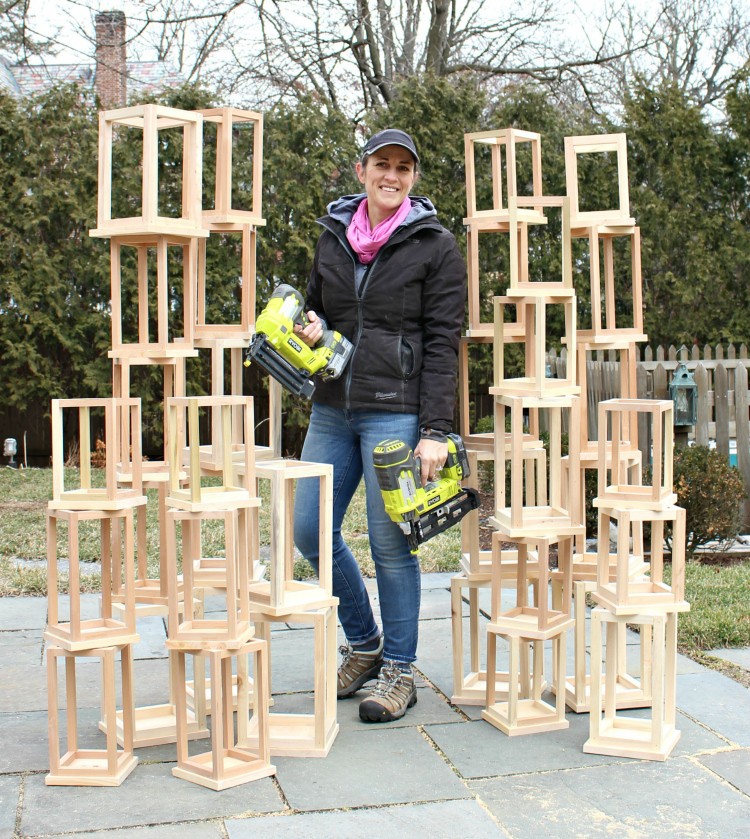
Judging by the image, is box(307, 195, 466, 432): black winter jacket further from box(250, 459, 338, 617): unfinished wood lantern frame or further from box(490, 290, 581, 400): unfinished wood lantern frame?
box(250, 459, 338, 617): unfinished wood lantern frame

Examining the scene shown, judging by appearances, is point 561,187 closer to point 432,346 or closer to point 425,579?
point 425,579

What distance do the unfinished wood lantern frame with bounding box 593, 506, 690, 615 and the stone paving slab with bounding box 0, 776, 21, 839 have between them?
6.76 feet

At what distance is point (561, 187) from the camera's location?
9.65 metres

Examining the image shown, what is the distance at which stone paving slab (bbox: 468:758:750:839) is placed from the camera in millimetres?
2857

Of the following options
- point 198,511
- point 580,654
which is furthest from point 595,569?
point 198,511

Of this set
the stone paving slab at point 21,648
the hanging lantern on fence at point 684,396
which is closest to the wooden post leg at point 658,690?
the stone paving slab at point 21,648

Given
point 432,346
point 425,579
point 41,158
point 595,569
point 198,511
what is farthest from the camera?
point 41,158

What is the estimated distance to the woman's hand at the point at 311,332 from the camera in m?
3.54

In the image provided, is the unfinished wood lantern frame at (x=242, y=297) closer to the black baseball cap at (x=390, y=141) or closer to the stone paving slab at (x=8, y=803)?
the black baseball cap at (x=390, y=141)

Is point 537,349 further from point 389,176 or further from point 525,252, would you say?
point 389,176

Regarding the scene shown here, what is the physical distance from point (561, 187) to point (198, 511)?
7.29 meters

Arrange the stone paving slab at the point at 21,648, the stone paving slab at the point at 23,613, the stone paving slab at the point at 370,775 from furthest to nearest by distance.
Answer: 1. the stone paving slab at the point at 23,613
2. the stone paving slab at the point at 21,648
3. the stone paving slab at the point at 370,775

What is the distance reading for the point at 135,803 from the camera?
3018 millimetres

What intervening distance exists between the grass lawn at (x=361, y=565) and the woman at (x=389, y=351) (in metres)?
1.60
